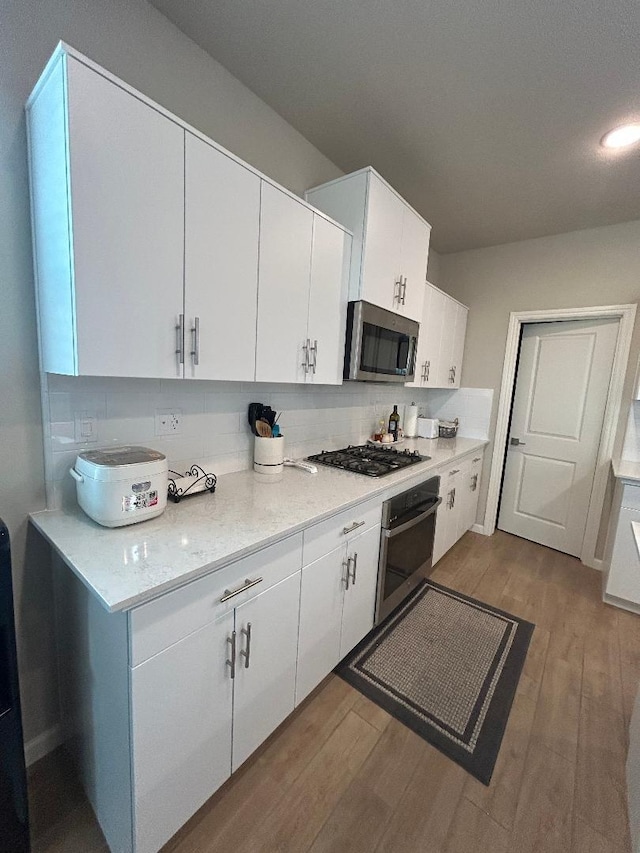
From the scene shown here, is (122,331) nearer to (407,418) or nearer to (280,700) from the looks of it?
(280,700)

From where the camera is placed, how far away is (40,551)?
1255 millimetres

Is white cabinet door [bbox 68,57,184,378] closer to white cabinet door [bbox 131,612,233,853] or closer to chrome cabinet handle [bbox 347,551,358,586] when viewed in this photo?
white cabinet door [bbox 131,612,233,853]

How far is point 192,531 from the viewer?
115cm

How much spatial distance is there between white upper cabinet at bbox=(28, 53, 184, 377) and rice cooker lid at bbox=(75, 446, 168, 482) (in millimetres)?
284

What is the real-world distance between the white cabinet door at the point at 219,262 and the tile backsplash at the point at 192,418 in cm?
32

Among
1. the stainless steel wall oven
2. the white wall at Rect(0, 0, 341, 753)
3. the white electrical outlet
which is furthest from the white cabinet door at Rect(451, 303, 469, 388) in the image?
the white electrical outlet

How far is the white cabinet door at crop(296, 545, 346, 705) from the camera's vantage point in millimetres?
1410

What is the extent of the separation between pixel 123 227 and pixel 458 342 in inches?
122

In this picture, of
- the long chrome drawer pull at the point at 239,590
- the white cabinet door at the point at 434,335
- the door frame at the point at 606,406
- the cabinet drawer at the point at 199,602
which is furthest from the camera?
the white cabinet door at the point at 434,335

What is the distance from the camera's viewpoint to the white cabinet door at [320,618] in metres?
1.41

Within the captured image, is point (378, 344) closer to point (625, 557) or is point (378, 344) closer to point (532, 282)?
point (532, 282)

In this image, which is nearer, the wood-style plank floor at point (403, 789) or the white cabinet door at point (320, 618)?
the wood-style plank floor at point (403, 789)

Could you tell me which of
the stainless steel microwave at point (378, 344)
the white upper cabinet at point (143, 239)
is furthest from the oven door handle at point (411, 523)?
the white upper cabinet at point (143, 239)

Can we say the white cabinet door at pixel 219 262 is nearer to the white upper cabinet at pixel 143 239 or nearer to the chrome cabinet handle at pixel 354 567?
the white upper cabinet at pixel 143 239
